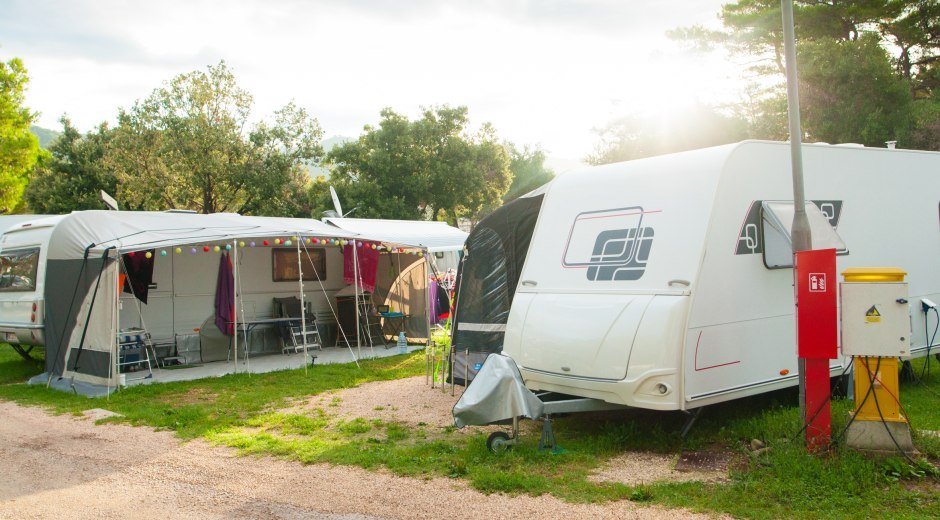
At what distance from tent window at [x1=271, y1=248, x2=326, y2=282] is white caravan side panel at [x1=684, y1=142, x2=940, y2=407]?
917cm

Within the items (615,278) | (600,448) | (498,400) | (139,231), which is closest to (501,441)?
(498,400)

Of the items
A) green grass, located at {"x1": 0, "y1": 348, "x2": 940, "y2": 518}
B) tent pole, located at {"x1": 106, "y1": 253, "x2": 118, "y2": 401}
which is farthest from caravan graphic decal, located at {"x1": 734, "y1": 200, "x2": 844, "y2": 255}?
tent pole, located at {"x1": 106, "y1": 253, "x2": 118, "y2": 401}

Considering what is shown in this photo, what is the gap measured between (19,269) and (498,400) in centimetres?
967

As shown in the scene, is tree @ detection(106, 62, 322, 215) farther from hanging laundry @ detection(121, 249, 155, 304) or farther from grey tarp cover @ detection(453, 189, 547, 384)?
grey tarp cover @ detection(453, 189, 547, 384)

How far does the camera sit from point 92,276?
32.7ft

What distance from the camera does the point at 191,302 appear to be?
12.6 m

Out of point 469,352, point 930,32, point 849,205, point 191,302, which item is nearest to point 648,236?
point 849,205

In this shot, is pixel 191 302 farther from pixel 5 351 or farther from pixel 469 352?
pixel 469 352

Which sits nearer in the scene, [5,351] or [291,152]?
[5,351]

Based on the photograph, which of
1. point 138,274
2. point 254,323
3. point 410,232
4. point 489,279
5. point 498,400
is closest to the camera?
point 498,400

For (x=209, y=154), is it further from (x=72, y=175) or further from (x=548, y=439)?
(x=548, y=439)

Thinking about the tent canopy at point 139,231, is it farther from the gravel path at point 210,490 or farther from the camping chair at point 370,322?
the gravel path at point 210,490

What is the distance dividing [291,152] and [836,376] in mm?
25260

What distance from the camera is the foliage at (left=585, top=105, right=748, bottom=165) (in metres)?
24.1
